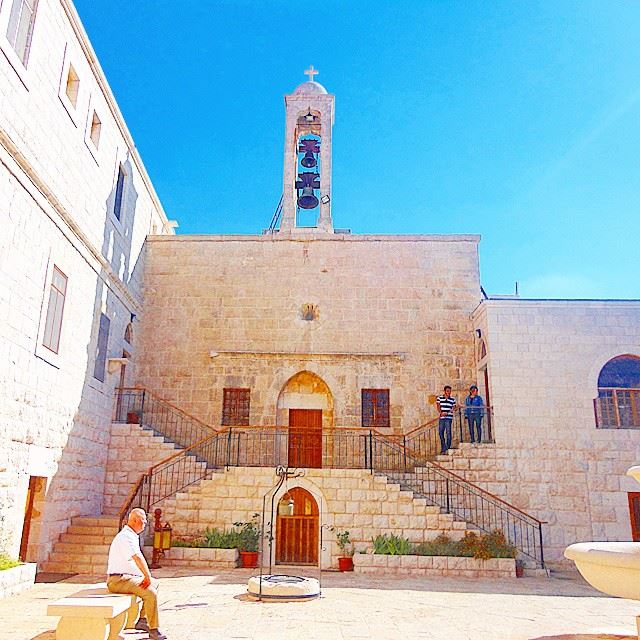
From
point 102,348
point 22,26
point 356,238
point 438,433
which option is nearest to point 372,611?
point 438,433

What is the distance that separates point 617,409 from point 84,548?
10.9 m

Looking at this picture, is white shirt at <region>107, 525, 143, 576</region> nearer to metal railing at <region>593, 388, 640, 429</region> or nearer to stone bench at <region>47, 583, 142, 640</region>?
stone bench at <region>47, 583, 142, 640</region>

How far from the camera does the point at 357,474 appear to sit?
11.1m

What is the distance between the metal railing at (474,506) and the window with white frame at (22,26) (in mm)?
9763

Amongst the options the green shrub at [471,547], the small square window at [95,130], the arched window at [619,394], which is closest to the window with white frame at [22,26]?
the small square window at [95,130]

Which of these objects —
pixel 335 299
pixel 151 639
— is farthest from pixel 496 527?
pixel 151 639

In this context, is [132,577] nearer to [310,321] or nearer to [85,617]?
[85,617]

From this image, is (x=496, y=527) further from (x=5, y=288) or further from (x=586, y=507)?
(x=5, y=288)

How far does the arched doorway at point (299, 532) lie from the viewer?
10961 mm

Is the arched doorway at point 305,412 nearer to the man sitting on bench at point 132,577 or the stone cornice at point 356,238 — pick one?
the stone cornice at point 356,238

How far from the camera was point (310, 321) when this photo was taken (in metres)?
14.7

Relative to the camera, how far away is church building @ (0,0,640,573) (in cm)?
932

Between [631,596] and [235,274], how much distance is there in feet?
39.1

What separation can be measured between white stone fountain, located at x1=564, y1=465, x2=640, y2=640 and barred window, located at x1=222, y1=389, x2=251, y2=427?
32.2 feet
